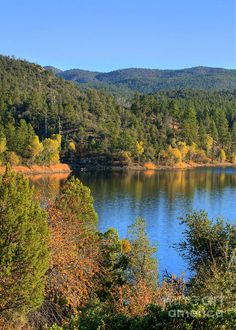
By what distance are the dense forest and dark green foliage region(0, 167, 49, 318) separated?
103 meters

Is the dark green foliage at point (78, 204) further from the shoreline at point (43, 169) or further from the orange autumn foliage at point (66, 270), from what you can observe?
the shoreline at point (43, 169)

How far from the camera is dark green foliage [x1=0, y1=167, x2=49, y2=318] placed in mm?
17969

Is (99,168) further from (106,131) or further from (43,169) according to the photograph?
(43,169)

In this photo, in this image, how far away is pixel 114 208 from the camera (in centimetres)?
6894

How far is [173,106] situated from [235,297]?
156 metres

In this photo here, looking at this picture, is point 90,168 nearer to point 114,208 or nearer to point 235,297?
point 114,208

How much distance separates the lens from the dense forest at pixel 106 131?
12950cm

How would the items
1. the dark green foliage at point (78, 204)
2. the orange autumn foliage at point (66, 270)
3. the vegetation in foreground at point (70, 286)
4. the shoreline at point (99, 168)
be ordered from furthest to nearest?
the shoreline at point (99, 168)
the dark green foliage at point (78, 204)
the orange autumn foliage at point (66, 270)
the vegetation in foreground at point (70, 286)

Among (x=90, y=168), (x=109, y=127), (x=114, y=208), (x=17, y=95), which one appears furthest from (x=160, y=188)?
(x=17, y=95)

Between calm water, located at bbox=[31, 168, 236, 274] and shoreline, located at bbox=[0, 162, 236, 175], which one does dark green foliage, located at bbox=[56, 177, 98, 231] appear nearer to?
calm water, located at bbox=[31, 168, 236, 274]

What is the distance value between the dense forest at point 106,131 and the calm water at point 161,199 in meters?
16.5

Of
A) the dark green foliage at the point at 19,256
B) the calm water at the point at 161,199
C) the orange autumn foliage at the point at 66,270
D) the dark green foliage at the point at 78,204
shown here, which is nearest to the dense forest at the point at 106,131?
the calm water at the point at 161,199

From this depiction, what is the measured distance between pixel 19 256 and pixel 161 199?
6276 centimetres

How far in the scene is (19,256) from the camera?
18.1 meters
